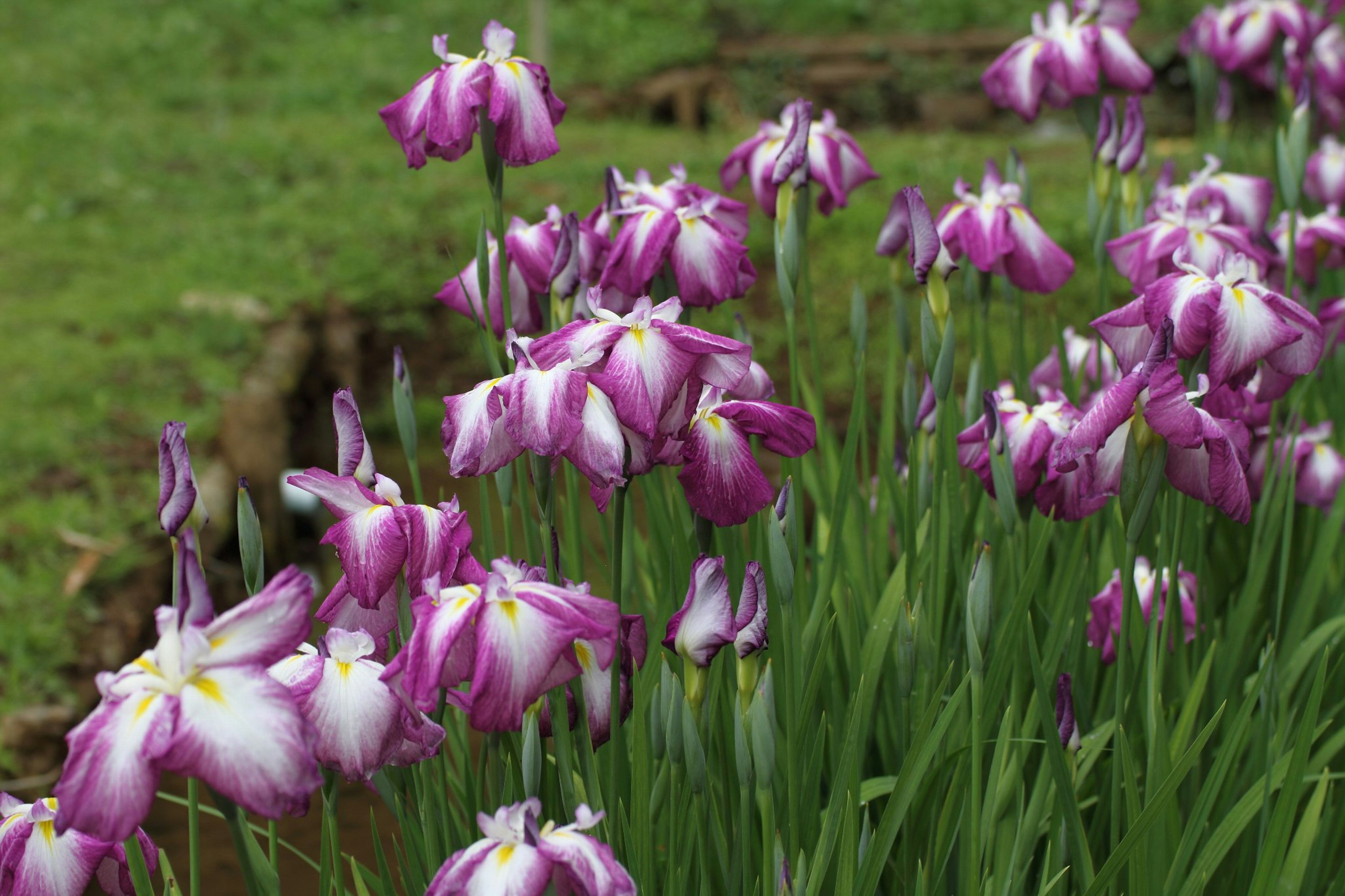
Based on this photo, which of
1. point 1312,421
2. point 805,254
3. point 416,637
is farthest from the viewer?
point 1312,421

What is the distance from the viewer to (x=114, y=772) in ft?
2.49

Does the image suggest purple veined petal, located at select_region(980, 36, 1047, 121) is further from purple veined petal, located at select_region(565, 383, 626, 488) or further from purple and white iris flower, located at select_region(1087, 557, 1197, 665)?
purple veined petal, located at select_region(565, 383, 626, 488)

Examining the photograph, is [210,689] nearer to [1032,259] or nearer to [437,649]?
[437,649]

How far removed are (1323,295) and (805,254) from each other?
5.52 ft

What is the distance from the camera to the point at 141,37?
8.20m

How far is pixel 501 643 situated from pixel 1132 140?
145cm

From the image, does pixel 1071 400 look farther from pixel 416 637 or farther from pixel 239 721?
pixel 239 721

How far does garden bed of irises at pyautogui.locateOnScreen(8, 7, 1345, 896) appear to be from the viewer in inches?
35.8

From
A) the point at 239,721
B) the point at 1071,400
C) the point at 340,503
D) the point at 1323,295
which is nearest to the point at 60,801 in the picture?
the point at 239,721

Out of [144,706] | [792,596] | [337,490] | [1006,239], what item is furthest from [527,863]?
[1006,239]

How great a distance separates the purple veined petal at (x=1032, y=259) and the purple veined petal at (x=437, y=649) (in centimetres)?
113

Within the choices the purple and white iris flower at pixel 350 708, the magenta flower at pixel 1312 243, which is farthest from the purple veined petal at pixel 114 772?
the magenta flower at pixel 1312 243

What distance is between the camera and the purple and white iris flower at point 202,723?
2.47 ft

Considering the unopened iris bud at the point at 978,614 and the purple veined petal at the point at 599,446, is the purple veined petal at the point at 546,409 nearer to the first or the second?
the purple veined petal at the point at 599,446
